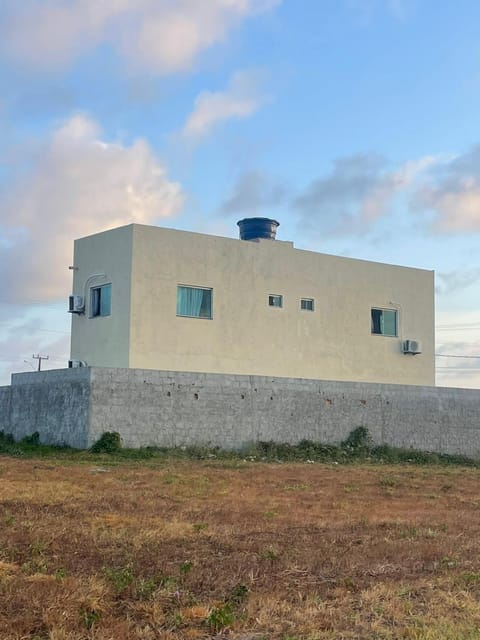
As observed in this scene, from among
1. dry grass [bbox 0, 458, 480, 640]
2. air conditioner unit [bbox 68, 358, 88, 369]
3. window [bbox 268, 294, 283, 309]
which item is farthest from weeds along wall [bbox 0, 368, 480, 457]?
dry grass [bbox 0, 458, 480, 640]

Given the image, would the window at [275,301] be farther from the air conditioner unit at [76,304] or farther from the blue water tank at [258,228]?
the air conditioner unit at [76,304]

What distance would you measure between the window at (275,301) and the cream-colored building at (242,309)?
3 cm

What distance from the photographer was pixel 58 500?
10.5m

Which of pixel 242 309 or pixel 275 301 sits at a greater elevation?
pixel 275 301

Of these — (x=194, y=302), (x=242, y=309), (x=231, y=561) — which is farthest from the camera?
(x=242, y=309)

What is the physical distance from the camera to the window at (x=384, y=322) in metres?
25.3

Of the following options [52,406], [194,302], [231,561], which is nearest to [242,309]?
[194,302]

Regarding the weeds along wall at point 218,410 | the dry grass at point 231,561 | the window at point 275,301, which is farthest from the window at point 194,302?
the dry grass at point 231,561

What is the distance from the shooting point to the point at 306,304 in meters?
23.6

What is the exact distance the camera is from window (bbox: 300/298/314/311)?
2352cm

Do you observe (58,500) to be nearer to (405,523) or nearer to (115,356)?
(405,523)

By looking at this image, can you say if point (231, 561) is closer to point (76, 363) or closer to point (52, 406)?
point (52, 406)

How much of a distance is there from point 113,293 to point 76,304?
5.95ft

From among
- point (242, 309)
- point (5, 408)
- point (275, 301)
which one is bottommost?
point (5, 408)
